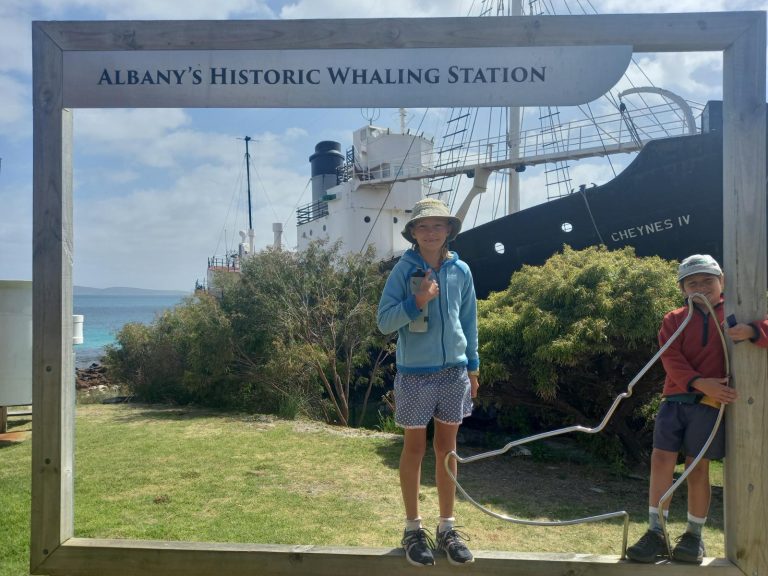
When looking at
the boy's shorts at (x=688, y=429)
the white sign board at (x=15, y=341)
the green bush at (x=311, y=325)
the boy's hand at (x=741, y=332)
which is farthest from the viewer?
the green bush at (x=311, y=325)

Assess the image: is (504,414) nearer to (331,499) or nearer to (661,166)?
(331,499)

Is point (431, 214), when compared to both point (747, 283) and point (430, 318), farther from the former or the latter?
point (747, 283)

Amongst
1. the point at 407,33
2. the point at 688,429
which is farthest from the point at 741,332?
the point at 407,33

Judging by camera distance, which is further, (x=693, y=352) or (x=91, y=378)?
(x=91, y=378)

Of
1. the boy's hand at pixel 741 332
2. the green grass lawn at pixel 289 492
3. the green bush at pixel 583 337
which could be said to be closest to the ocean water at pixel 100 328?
the green grass lawn at pixel 289 492

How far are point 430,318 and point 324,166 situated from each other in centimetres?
2139

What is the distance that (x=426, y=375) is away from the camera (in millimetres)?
3004

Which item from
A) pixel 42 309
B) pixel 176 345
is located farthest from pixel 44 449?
pixel 176 345

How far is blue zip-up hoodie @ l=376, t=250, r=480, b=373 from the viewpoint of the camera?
2.94 meters

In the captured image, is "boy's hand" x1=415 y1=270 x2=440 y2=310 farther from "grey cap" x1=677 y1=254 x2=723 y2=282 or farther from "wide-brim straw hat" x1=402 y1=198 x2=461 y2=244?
"grey cap" x1=677 y1=254 x2=723 y2=282

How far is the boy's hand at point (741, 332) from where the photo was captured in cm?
280

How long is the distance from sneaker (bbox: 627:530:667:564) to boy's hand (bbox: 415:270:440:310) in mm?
1522

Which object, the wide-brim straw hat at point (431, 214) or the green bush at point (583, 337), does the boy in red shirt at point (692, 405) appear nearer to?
the wide-brim straw hat at point (431, 214)

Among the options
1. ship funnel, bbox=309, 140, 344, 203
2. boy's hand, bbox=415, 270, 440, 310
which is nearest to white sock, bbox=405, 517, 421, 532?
boy's hand, bbox=415, 270, 440, 310
